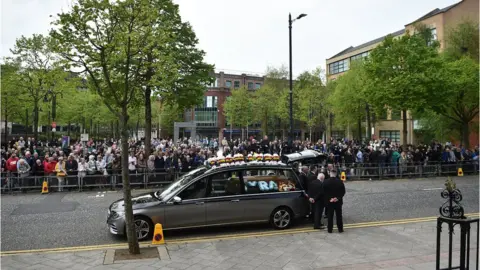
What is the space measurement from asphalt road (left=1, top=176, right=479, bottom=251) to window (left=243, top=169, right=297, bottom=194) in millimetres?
1102

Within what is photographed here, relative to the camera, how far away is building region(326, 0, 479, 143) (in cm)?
4528

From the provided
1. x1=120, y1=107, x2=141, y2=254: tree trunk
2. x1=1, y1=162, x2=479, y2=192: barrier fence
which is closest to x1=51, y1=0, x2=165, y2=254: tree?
x1=120, y1=107, x2=141, y2=254: tree trunk

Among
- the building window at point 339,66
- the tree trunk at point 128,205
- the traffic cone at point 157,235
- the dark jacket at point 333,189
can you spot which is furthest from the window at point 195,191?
the building window at point 339,66

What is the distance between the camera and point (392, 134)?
184ft

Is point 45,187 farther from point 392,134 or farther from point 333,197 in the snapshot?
point 392,134

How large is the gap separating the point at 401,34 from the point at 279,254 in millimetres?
57491

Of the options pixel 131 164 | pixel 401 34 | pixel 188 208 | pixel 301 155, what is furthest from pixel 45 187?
pixel 401 34

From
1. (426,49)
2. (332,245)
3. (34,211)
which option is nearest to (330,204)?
(332,245)

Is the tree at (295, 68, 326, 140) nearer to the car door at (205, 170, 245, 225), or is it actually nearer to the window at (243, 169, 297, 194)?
the window at (243, 169, 297, 194)

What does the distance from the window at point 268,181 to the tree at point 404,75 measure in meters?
18.7

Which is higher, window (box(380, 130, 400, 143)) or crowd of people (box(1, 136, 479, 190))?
window (box(380, 130, 400, 143))

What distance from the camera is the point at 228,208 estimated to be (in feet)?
30.3

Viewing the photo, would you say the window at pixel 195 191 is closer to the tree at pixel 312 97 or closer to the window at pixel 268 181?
the window at pixel 268 181

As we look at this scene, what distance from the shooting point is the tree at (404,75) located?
992 inches
